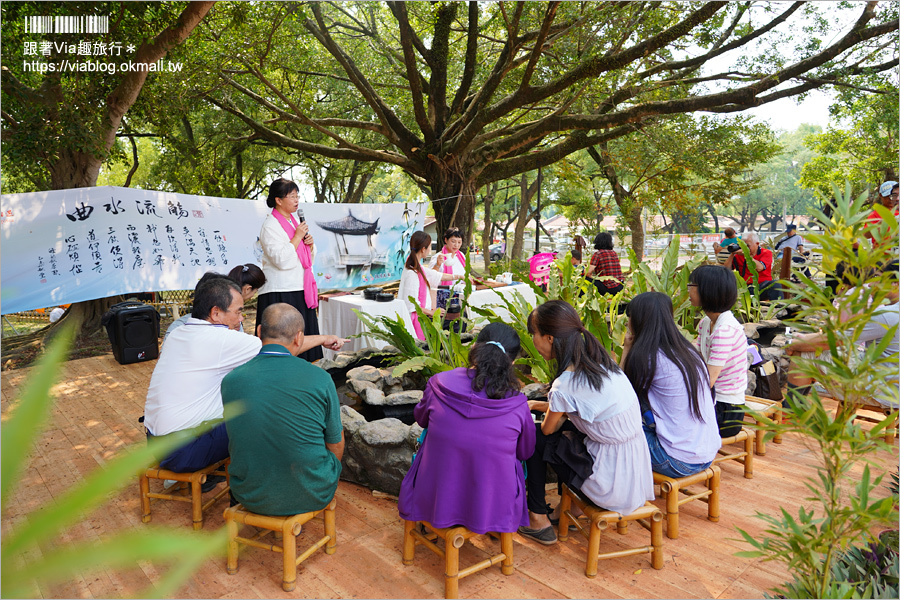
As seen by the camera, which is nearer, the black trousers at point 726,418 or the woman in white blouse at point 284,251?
the black trousers at point 726,418

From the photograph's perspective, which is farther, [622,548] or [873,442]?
[622,548]

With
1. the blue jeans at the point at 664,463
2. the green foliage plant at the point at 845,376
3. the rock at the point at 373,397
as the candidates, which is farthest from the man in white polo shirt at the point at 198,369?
the green foliage plant at the point at 845,376

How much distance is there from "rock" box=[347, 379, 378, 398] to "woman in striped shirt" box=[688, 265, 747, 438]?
189cm

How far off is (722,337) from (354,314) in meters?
2.97

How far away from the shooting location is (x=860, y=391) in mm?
1526

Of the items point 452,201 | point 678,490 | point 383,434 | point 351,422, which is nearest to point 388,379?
point 351,422

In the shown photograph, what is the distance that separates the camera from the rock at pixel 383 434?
113 inches

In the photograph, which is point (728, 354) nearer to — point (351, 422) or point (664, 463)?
point (664, 463)

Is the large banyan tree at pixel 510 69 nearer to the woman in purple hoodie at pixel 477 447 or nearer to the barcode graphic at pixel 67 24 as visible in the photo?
the barcode graphic at pixel 67 24

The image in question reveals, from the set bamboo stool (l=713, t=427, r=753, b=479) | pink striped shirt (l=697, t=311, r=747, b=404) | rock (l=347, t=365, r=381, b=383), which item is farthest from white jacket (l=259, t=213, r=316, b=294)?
bamboo stool (l=713, t=427, r=753, b=479)

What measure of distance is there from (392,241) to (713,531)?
6.21m

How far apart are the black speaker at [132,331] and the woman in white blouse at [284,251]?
8.19 feet

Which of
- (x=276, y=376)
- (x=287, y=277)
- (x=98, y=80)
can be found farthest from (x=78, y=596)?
(x=98, y=80)

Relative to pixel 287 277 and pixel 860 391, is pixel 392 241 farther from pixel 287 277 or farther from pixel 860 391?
pixel 860 391
